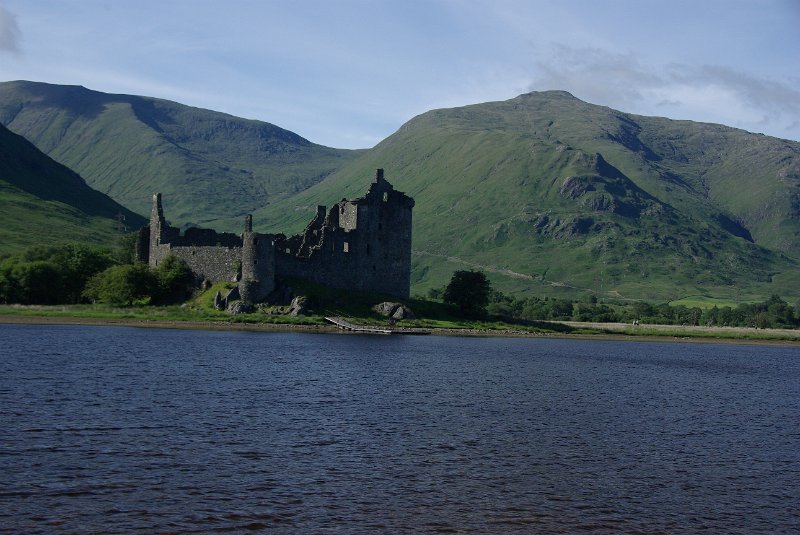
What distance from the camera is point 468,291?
11288 cm

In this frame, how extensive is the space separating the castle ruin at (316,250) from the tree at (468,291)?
6.22 m

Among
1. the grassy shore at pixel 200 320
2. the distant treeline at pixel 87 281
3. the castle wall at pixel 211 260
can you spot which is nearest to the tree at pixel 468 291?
the grassy shore at pixel 200 320

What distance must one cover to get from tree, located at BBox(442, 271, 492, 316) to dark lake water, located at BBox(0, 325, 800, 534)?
4817 cm

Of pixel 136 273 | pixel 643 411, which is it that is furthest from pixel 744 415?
pixel 136 273

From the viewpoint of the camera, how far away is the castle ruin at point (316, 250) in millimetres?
93562

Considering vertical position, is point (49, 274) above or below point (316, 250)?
below

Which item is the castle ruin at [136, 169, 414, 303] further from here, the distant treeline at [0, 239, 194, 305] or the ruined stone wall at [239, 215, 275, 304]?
the distant treeline at [0, 239, 194, 305]

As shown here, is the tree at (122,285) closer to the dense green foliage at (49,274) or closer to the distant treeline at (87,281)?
the distant treeline at (87,281)

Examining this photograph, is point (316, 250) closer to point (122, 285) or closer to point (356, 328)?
point (356, 328)

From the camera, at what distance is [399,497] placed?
25984 mm

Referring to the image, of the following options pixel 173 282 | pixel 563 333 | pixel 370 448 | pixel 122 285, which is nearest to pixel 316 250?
pixel 173 282

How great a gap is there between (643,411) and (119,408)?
26.7 meters

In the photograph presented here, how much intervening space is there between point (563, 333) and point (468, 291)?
14.9m

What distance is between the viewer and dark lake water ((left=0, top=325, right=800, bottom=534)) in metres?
24.0
